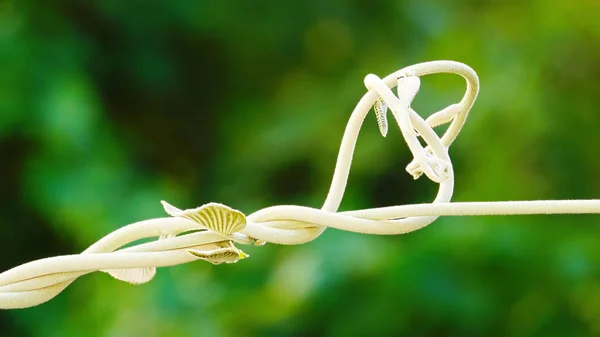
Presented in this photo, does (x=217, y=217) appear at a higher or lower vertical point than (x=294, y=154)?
lower

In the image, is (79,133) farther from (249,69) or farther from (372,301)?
(372,301)

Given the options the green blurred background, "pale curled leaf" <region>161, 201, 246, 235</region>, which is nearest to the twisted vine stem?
"pale curled leaf" <region>161, 201, 246, 235</region>

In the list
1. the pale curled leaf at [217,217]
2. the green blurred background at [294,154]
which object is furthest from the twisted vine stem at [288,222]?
the green blurred background at [294,154]

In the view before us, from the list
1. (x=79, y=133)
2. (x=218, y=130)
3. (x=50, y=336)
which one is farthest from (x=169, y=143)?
(x=50, y=336)

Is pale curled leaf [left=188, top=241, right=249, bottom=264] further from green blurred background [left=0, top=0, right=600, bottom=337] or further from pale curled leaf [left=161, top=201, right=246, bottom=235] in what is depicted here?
green blurred background [left=0, top=0, right=600, bottom=337]

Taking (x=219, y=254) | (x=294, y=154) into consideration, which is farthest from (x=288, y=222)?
(x=294, y=154)

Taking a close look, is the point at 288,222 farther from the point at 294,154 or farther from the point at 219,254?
the point at 294,154
